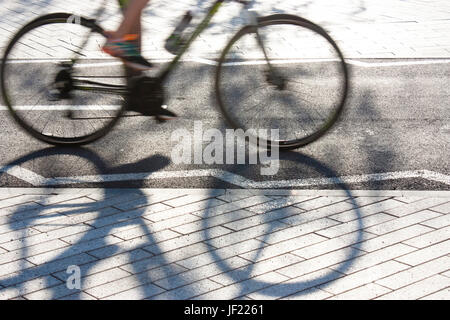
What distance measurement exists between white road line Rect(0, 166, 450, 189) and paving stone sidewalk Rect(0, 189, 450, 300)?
0.55ft

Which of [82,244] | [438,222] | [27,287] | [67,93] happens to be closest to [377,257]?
[438,222]

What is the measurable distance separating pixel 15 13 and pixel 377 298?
331 inches

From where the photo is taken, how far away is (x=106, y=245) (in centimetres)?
489

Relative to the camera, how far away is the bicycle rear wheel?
20.2ft

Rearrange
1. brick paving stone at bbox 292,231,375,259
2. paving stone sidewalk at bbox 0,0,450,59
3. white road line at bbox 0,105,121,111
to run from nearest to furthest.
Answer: brick paving stone at bbox 292,231,375,259
white road line at bbox 0,105,121,111
paving stone sidewalk at bbox 0,0,450,59

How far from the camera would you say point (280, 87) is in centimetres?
621

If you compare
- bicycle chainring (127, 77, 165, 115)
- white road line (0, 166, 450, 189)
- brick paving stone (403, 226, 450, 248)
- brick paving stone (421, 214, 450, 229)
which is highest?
bicycle chainring (127, 77, 165, 115)

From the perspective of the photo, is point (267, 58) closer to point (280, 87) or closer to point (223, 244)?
point (280, 87)

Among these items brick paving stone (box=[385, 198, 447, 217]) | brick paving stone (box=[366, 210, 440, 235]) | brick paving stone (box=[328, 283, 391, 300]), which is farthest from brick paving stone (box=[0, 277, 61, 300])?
brick paving stone (box=[385, 198, 447, 217])

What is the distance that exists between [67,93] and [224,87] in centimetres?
119

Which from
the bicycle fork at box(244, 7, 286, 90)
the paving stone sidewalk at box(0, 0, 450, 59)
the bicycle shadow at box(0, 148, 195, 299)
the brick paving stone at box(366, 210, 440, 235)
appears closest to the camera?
the bicycle shadow at box(0, 148, 195, 299)

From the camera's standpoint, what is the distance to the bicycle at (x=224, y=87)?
607 centimetres

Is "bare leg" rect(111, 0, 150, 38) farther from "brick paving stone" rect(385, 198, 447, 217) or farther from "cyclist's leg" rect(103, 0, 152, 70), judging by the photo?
"brick paving stone" rect(385, 198, 447, 217)

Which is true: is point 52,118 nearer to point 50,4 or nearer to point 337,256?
point 337,256
